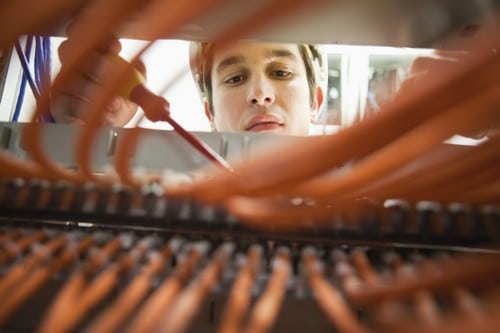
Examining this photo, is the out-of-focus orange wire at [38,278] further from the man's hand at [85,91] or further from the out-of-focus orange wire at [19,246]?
the man's hand at [85,91]

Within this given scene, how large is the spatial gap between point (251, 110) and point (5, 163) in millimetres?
668

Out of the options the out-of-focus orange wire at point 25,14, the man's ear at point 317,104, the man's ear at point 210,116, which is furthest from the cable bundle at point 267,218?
the man's ear at point 317,104

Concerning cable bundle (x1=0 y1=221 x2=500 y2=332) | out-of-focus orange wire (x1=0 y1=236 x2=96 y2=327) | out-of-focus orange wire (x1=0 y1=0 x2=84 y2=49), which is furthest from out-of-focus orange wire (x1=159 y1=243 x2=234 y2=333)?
out-of-focus orange wire (x1=0 y1=0 x2=84 y2=49)

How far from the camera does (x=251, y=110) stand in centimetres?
117

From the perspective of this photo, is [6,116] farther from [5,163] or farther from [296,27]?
[296,27]

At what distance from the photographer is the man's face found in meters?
1.17

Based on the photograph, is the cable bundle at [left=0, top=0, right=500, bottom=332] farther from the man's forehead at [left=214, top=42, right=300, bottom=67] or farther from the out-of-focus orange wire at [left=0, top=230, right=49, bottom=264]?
the man's forehead at [left=214, top=42, right=300, bottom=67]

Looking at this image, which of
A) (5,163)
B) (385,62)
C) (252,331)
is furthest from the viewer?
(385,62)

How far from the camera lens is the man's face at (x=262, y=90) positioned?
1.17 metres

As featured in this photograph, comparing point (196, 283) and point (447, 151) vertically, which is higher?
point (447, 151)

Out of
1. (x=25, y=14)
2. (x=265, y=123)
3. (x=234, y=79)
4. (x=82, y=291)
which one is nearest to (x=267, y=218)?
(x=82, y=291)

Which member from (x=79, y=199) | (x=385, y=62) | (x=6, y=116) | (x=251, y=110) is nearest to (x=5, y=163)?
(x=79, y=199)

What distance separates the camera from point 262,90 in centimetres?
120

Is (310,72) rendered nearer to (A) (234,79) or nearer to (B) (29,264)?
(A) (234,79)
